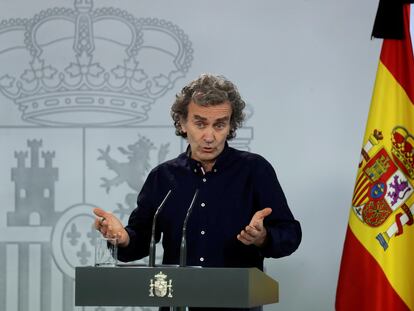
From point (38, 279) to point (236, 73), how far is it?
1.43 metres

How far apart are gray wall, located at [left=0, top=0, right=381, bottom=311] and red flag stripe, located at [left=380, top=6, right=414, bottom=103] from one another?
0.51 meters

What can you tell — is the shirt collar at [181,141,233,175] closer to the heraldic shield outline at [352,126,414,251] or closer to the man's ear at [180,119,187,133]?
the man's ear at [180,119,187,133]

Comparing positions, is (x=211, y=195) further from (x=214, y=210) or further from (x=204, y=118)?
(x=204, y=118)

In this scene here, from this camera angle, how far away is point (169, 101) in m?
4.43

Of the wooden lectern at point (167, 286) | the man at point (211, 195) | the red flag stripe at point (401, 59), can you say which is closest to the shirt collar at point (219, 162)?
the man at point (211, 195)

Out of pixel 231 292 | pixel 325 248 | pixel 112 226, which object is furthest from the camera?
pixel 325 248

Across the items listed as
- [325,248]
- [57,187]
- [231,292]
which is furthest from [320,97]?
[231,292]

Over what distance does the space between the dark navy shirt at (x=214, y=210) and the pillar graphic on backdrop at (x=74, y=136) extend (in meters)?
1.39

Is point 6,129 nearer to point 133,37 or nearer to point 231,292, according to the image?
point 133,37

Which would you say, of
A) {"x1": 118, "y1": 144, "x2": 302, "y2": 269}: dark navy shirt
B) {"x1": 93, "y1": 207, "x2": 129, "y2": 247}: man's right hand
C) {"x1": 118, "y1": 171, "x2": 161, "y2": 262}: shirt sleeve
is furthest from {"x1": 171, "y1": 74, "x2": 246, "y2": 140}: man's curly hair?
{"x1": 93, "y1": 207, "x2": 129, "y2": 247}: man's right hand

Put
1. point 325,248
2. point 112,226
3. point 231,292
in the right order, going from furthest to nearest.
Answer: point 325,248, point 112,226, point 231,292

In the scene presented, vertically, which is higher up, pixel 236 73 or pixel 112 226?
pixel 236 73

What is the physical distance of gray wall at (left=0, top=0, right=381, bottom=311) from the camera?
4.30 meters

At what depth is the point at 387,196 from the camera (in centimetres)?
368
